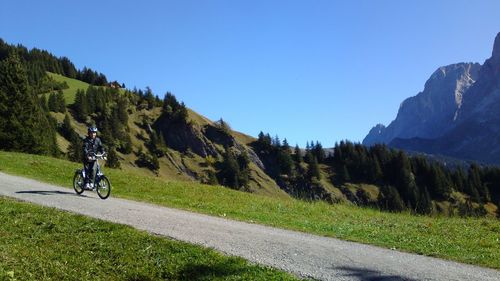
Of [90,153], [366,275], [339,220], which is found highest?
[90,153]

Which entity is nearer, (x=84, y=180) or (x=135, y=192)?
(x=84, y=180)

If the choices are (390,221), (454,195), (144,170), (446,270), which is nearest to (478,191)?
(454,195)

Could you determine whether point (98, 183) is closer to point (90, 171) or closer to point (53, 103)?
point (90, 171)

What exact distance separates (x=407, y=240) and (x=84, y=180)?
15.6m

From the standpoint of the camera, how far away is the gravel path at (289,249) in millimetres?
10555

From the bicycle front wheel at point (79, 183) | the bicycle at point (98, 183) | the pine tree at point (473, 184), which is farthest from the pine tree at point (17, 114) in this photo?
the pine tree at point (473, 184)

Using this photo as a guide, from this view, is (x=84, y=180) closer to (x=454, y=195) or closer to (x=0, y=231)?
(x=0, y=231)

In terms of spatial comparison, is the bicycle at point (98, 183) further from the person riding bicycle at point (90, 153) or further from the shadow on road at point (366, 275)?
the shadow on road at point (366, 275)

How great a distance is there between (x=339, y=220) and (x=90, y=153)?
12421 millimetres

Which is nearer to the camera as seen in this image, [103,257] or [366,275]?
[366,275]

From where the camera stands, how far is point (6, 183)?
25094 mm

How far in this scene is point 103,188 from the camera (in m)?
22.7

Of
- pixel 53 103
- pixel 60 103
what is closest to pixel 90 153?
pixel 53 103

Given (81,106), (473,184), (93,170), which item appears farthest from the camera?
(81,106)
